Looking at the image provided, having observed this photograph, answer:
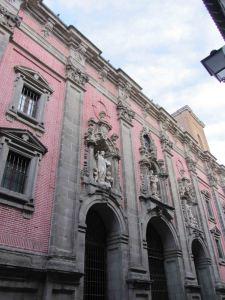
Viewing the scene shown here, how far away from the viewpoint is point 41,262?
323 inches

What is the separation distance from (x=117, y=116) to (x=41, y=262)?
31.8 feet

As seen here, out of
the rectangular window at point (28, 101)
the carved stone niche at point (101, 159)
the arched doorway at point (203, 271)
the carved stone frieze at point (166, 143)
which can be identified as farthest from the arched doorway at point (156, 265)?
the rectangular window at point (28, 101)

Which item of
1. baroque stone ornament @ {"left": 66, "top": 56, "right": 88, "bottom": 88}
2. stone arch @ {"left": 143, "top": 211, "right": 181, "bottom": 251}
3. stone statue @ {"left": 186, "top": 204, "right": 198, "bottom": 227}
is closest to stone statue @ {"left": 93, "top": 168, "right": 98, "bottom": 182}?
baroque stone ornament @ {"left": 66, "top": 56, "right": 88, "bottom": 88}

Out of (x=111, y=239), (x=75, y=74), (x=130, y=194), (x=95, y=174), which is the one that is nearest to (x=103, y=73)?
(x=75, y=74)

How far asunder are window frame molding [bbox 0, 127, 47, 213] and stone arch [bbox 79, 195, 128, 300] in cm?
229

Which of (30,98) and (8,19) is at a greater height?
(8,19)

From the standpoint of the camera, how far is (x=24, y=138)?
956 cm

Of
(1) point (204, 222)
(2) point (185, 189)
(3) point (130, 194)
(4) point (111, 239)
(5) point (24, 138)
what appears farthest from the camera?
(1) point (204, 222)

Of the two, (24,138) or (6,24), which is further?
(6,24)

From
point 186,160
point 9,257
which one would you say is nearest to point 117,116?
point 186,160

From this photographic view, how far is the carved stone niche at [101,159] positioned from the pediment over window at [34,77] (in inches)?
103

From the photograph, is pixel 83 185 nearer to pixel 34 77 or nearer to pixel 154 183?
pixel 34 77

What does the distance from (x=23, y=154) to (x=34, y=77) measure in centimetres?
382

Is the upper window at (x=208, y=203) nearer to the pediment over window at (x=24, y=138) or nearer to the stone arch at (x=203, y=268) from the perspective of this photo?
the stone arch at (x=203, y=268)
